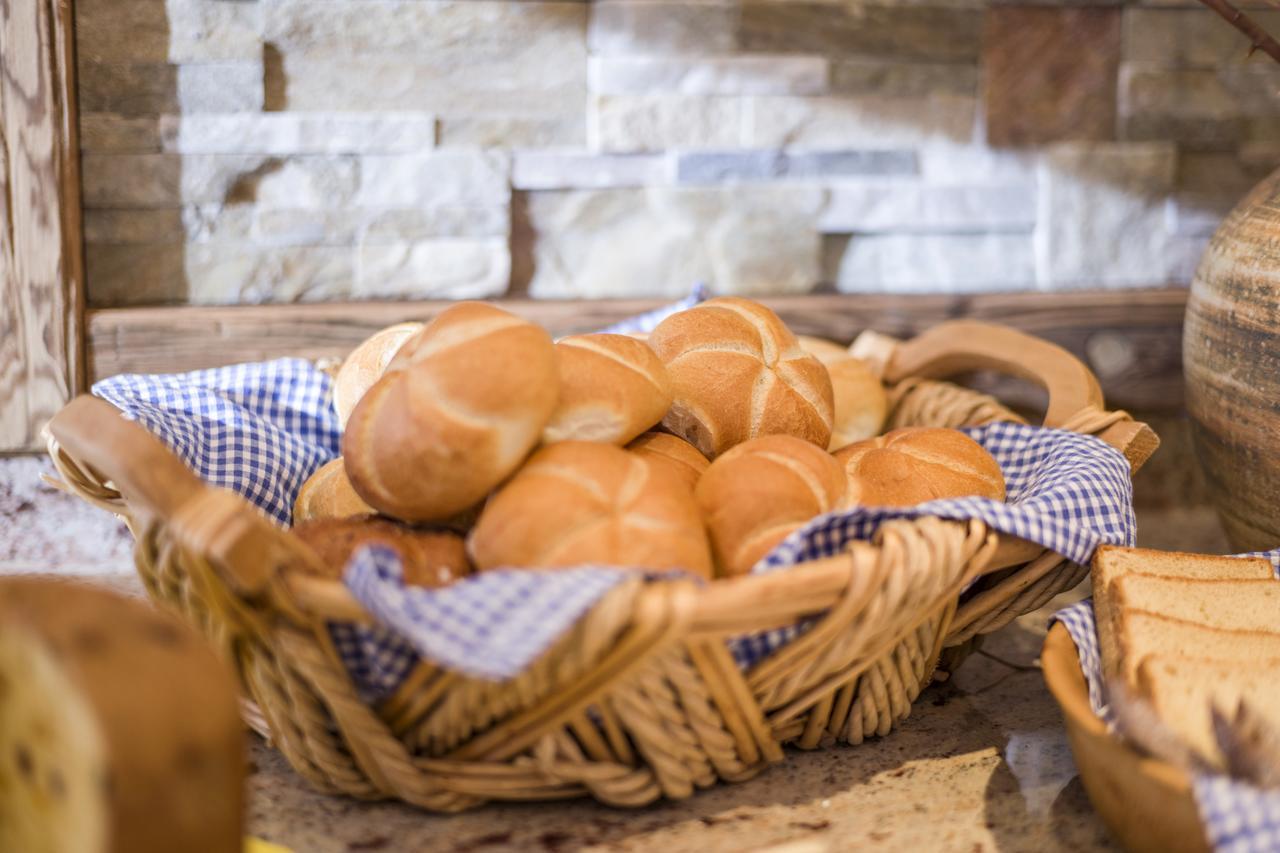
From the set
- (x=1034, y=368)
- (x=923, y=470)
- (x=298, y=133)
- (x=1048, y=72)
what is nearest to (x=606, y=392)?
(x=923, y=470)

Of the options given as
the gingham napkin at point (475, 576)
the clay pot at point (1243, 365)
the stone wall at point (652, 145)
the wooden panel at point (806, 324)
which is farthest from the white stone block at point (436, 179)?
the clay pot at point (1243, 365)

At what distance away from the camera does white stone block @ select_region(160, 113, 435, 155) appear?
4.72ft

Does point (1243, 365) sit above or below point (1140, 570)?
above

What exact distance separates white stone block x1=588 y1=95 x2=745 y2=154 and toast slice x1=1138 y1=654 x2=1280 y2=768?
3.31 ft

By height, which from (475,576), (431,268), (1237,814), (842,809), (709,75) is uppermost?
(709,75)

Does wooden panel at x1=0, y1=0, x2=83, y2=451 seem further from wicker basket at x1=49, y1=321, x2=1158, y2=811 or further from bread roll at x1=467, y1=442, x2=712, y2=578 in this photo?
bread roll at x1=467, y1=442, x2=712, y2=578

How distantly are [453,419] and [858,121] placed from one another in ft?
3.30

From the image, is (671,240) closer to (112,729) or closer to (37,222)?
(37,222)

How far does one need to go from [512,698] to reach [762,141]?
108cm

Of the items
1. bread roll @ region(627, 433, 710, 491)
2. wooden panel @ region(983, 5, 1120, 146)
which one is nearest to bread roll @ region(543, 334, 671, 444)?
bread roll @ region(627, 433, 710, 491)

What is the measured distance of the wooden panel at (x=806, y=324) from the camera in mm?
1439

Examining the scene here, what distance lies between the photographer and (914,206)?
5.35ft

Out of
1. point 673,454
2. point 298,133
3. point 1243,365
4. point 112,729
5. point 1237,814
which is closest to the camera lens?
point 112,729

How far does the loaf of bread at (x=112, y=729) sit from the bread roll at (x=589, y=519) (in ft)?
0.88
